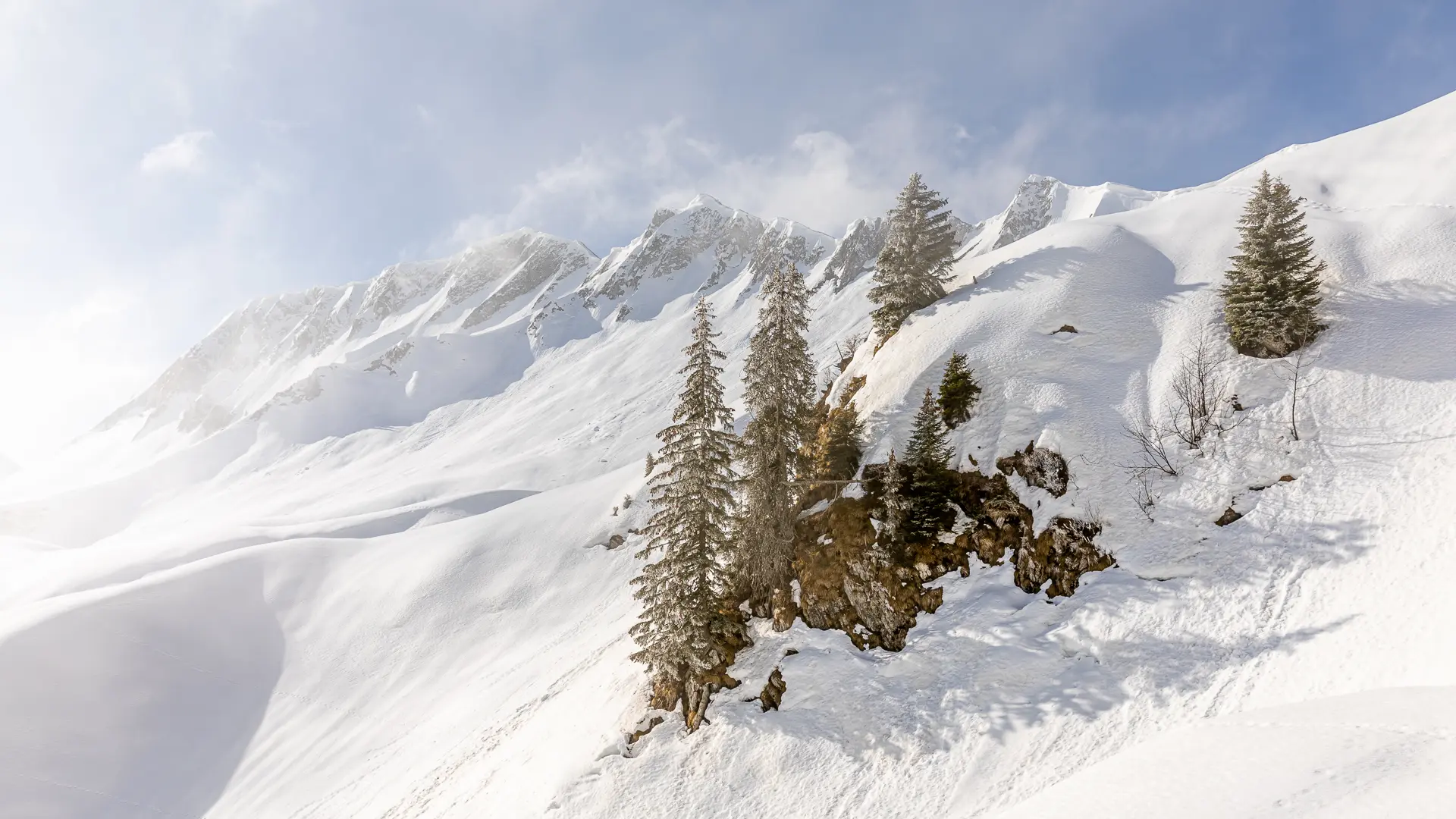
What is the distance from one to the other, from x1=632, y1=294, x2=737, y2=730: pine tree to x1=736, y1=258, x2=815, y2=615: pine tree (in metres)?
1.54

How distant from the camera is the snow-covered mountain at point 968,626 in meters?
12.8

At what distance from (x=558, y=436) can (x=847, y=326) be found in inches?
1941

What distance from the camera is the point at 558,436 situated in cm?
8331

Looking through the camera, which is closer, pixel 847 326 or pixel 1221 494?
pixel 1221 494

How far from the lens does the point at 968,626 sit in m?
16.7

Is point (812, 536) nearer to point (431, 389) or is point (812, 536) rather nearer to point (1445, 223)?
point (1445, 223)

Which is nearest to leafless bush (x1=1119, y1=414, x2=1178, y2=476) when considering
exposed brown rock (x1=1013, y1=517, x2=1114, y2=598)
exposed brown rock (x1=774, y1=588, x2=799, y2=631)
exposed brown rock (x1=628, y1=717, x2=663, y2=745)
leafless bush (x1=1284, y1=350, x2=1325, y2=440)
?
exposed brown rock (x1=1013, y1=517, x2=1114, y2=598)

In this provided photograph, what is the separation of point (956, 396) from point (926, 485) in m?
6.12

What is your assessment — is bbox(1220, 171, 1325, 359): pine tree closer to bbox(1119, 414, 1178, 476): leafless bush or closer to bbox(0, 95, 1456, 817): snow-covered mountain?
bbox(0, 95, 1456, 817): snow-covered mountain

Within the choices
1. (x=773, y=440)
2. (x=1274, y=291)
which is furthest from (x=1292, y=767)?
(x=1274, y=291)

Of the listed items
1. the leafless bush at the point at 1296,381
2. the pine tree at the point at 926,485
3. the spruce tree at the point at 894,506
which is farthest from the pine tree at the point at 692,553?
the leafless bush at the point at 1296,381

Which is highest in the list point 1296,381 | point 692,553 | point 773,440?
point 773,440

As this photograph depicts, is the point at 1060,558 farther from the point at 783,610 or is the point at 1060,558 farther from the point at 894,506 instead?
the point at 783,610

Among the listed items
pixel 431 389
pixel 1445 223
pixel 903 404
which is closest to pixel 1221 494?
pixel 903 404
